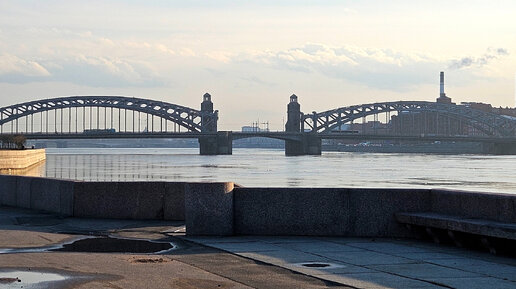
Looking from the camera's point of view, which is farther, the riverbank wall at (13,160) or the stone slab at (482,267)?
the riverbank wall at (13,160)

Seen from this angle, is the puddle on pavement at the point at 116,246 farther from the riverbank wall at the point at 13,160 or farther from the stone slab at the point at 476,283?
the riverbank wall at the point at 13,160

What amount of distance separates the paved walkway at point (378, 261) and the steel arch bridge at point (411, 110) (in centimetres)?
17850

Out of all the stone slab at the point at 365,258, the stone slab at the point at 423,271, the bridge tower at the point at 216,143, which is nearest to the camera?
the stone slab at the point at 423,271

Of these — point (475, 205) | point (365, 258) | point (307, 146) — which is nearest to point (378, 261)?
point (365, 258)

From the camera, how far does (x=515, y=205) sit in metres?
11.0

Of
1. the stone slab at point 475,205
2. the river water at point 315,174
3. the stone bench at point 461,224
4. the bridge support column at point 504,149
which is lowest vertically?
the river water at point 315,174

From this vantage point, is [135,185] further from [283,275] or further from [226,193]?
[283,275]

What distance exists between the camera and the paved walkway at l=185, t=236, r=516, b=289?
29.5 ft

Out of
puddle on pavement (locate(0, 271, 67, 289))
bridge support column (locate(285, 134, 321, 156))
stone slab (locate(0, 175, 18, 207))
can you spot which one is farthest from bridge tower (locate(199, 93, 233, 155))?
puddle on pavement (locate(0, 271, 67, 289))

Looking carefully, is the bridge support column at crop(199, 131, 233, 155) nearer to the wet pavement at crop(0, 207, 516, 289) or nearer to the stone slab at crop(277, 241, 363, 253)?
the wet pavement at crop(0, 207, 516, 289)

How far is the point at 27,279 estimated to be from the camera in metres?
8.74

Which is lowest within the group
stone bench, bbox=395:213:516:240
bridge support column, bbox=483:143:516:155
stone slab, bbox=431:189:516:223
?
stone bench, bbox=395:213:516:240

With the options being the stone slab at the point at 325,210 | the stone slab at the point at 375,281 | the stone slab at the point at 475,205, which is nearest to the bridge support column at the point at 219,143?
the stone slab at the point at 325,210

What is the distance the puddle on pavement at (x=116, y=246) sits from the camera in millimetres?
11148
